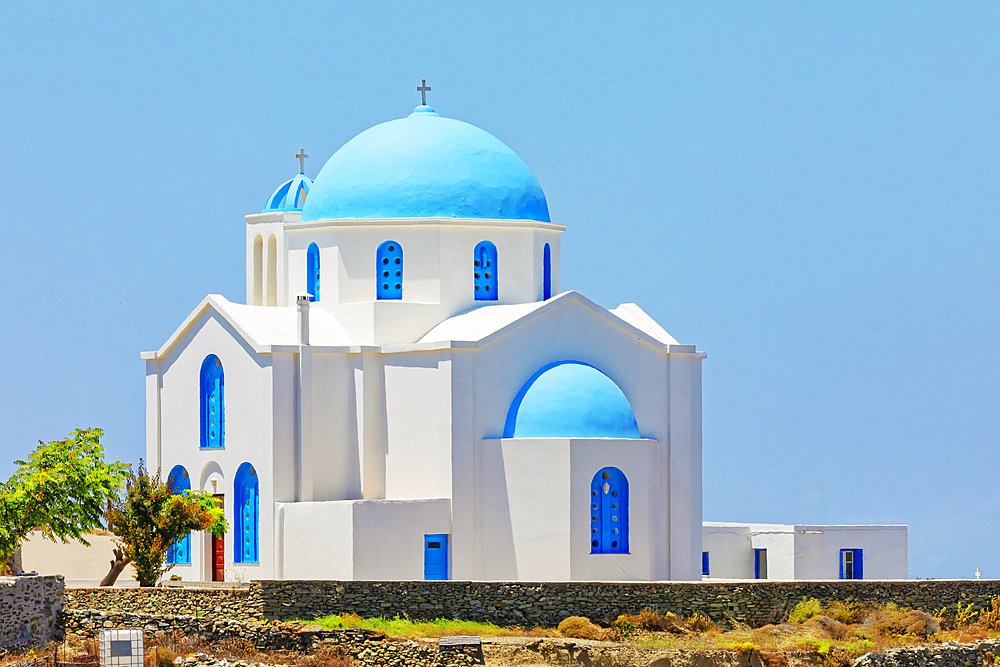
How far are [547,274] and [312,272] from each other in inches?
185

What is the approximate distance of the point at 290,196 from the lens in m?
41.0

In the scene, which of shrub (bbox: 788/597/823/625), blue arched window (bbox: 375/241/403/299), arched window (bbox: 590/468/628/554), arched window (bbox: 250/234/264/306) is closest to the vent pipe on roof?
blue arched window (bbox: 375/241/403/299)

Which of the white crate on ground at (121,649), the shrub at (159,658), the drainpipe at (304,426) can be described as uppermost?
the drainpipe at (304,426)

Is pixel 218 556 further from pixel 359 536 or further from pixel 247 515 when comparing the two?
pixel 359 536

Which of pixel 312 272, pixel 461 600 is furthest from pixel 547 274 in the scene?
pixel 461 600

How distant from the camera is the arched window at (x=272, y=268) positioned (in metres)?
40.5

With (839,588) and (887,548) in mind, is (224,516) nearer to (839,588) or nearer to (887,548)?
(839,588)

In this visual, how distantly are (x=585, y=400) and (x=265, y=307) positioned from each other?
681 cm

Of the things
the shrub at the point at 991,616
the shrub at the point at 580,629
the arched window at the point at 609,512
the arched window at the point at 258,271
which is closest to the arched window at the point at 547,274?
the arched window at the point at 609,512

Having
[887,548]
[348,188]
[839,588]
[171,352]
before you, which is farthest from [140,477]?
[887,548]

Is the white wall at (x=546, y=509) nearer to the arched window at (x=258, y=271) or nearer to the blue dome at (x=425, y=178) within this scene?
the blue dome at (x=425, y=178)

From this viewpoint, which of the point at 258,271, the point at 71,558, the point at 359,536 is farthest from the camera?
the point at 258,271

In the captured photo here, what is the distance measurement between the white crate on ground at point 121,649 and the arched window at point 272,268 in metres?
14.5

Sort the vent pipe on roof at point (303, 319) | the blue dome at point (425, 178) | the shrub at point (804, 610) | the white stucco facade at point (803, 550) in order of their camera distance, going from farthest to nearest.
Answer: the white stucco facade at point (803, 550) → the blue dome at point (425, 178) → the vent pipe on roof at point (303, 319) → the shrub at point (804, 610)
